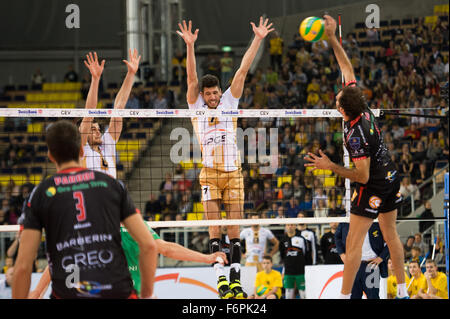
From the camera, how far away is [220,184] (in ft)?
30.1

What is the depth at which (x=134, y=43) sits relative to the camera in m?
24.8

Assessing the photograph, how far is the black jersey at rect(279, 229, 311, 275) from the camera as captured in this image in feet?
50.5

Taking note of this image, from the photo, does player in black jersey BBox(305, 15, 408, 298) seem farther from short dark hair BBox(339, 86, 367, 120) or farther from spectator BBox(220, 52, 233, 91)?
spectator BBox(220, 52, 233, 91)

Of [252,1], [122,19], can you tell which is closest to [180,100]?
[122,19]

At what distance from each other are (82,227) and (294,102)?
19.3 m

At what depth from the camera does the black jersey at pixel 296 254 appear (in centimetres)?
1541

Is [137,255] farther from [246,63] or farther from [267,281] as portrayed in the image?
[267,281]

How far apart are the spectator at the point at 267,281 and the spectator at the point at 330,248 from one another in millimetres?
1154

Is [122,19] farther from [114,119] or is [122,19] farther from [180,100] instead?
[114,119]

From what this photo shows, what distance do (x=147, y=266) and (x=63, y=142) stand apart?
3.57ft

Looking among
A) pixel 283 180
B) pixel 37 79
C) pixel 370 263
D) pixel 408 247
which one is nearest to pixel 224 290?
pixel 370 263

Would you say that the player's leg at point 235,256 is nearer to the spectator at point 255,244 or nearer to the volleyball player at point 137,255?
the volleyball player at point 137,255

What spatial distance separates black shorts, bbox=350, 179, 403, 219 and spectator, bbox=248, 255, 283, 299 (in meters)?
7.45
